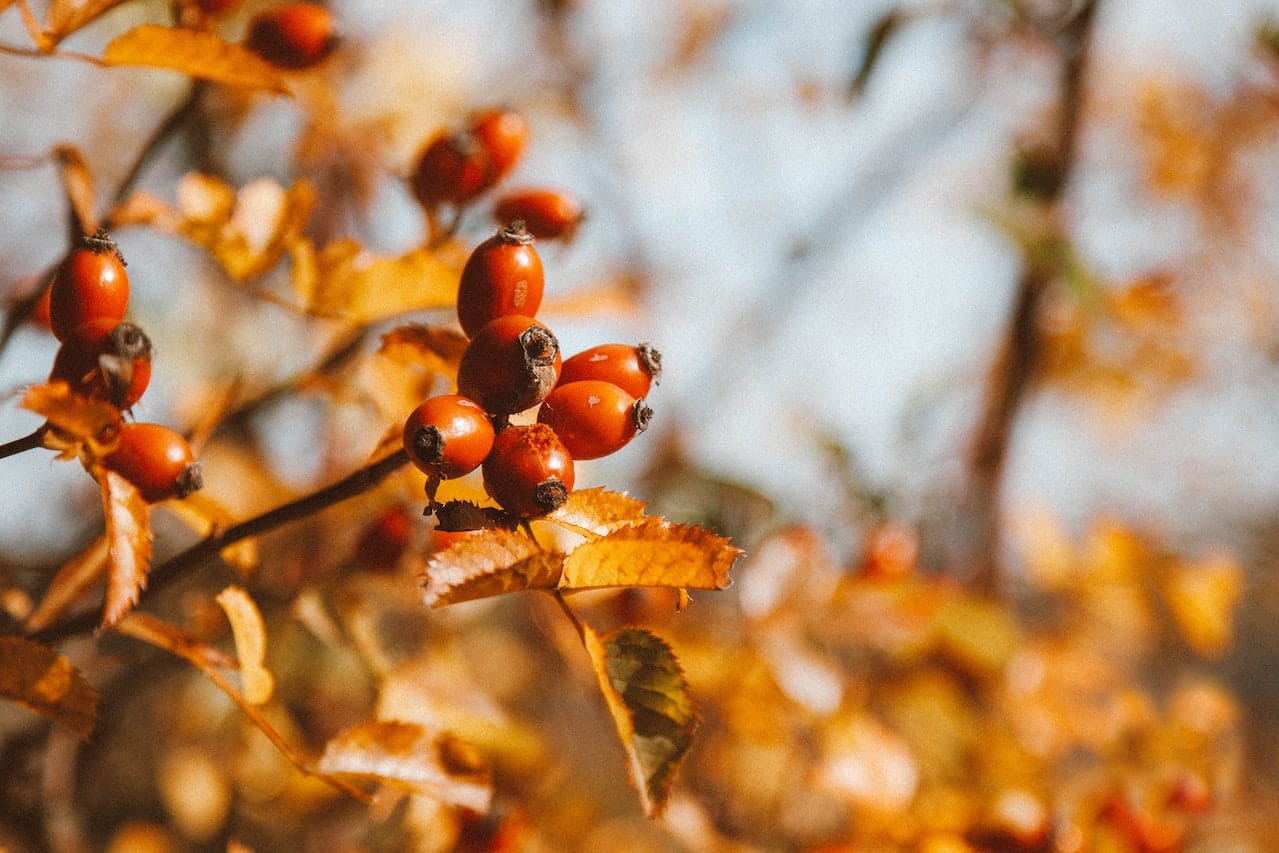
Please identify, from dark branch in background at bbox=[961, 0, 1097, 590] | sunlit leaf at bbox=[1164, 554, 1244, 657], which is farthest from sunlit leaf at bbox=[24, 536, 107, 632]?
sunlit leaf at bbox=[1164, 554, 1244, 657]

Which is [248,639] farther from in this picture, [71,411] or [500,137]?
[500,137]

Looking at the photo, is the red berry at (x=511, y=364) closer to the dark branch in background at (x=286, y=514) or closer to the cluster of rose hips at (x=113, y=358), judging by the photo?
the dark branch in background at (x=286, y=514)

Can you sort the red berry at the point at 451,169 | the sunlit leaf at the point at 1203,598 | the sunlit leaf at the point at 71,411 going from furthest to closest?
the sunlit leaf at the point at 1203,598
the red berry at the point at 451,169
the sunlit leaf at the point at 71,411

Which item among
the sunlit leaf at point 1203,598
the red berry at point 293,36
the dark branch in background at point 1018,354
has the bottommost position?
the sunlit leaf at point 1203,598

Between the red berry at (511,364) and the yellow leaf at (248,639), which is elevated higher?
the red berry at (511,364)

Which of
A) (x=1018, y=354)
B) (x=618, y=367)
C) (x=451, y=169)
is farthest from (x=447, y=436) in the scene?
(x=1018, y=354)

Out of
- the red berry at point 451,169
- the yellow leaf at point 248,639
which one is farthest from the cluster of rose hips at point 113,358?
the red berry at point 451,169

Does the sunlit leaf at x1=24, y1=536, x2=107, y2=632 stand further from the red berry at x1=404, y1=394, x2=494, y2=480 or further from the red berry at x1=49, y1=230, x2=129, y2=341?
the red berry at x1=404, y1=394, x2=494, y2=480
